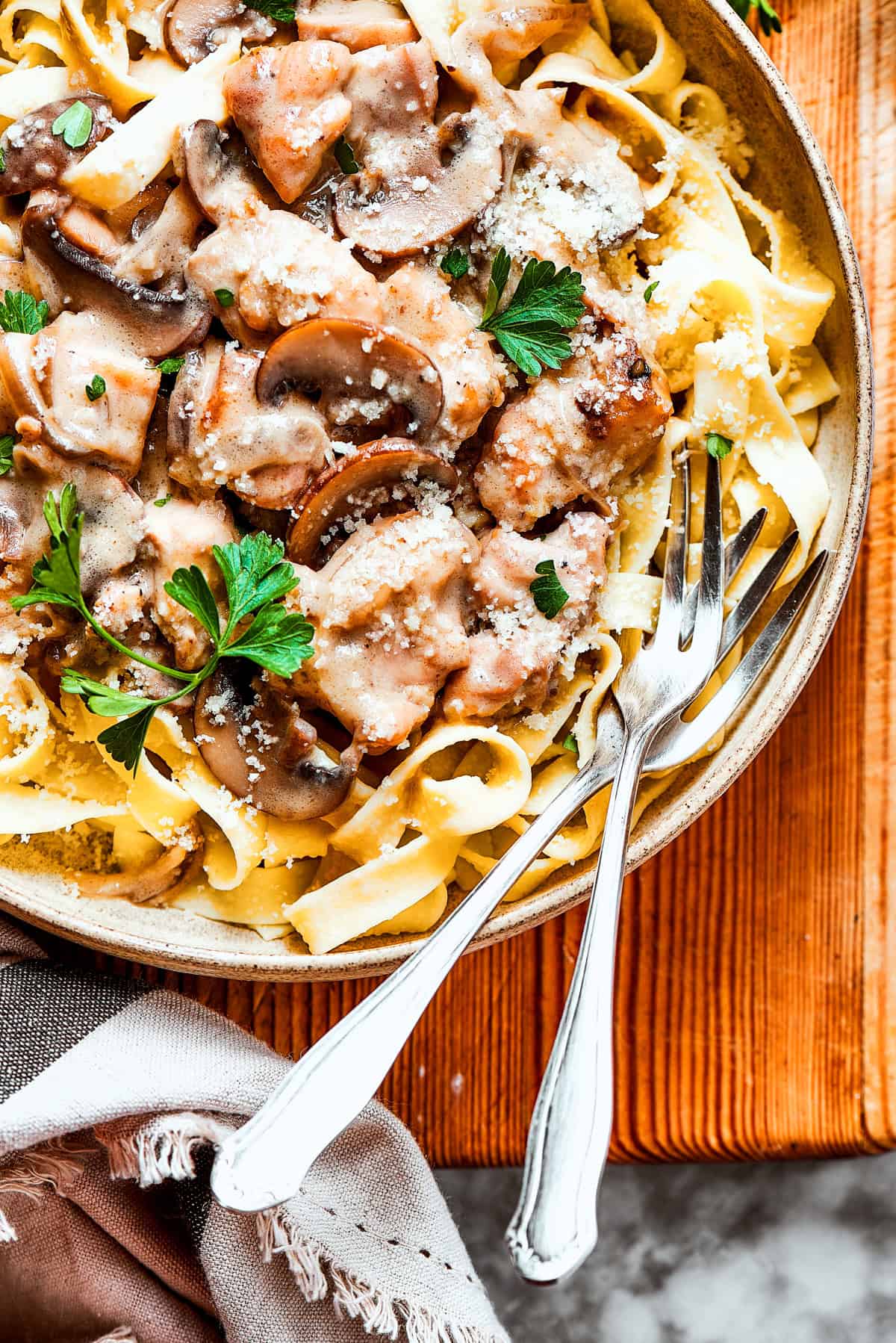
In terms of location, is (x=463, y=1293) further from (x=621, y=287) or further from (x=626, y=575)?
(x=621, y=287)

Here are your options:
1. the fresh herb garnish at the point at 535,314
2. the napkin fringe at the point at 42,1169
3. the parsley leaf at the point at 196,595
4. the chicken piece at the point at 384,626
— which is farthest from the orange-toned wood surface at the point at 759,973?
the parsley leaf at the point at 196,595

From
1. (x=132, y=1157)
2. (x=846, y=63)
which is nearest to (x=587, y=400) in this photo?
(x=846, y=63)

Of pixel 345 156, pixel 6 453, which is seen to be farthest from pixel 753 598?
pixel 6 453

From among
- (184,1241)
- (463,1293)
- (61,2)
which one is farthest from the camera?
(184,1241)

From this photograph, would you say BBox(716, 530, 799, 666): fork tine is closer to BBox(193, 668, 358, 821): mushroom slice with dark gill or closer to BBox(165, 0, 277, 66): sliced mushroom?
BBox(193, 668, 358, 821): mushroom slice with dark gill

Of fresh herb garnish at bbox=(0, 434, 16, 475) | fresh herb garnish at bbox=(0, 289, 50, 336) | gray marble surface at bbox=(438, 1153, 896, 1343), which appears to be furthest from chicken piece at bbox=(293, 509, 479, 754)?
gray marble surface at bbox=(438, 1153, 896, 1343)

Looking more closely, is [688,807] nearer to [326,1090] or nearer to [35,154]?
[326,1090]

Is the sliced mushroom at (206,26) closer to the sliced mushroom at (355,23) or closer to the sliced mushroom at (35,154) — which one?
the sliced mushroom at (355,23)
